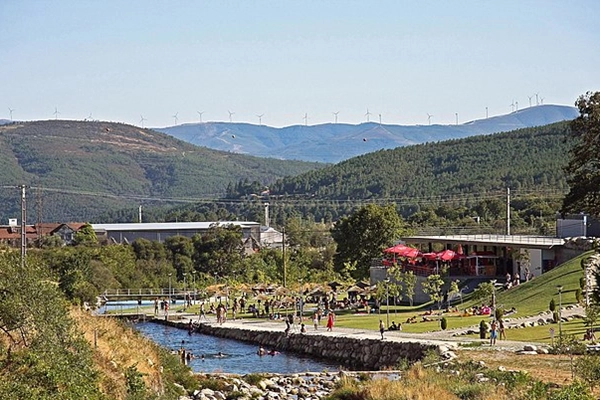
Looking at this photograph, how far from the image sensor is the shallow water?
47.2m

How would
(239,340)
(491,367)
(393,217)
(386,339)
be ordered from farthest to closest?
1. (393,217)
2. (239,340)
3. (386,339)
4. (491,367)

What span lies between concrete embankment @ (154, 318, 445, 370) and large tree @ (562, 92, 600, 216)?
320 inches

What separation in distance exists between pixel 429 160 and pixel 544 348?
150m

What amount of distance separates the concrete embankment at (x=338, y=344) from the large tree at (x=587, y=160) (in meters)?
8.13

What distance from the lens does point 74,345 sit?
92.0ft

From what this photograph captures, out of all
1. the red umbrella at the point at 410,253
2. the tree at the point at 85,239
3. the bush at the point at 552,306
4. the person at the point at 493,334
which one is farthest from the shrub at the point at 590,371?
the tree at the point at 85,239

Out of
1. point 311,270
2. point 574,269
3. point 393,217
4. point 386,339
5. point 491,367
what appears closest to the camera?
point 491,367

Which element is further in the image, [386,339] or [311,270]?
[311,270]

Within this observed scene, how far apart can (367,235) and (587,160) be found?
38.0 m

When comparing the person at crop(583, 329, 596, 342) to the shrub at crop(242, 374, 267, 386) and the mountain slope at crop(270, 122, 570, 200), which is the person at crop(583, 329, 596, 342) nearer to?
the shrub at crop(242, 374, 267, 386)

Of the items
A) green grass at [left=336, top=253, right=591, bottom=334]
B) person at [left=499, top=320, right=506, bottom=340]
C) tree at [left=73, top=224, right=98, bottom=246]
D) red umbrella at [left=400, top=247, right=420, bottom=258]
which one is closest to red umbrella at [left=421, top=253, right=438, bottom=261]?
red umbrella at [left=400, top=247, right=420, bottom=258]

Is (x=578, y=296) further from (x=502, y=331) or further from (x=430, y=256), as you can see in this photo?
(x=430, y=256)

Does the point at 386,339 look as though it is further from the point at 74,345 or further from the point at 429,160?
the point at 429,160

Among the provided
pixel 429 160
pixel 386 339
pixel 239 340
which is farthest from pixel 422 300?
pixel 429 160
